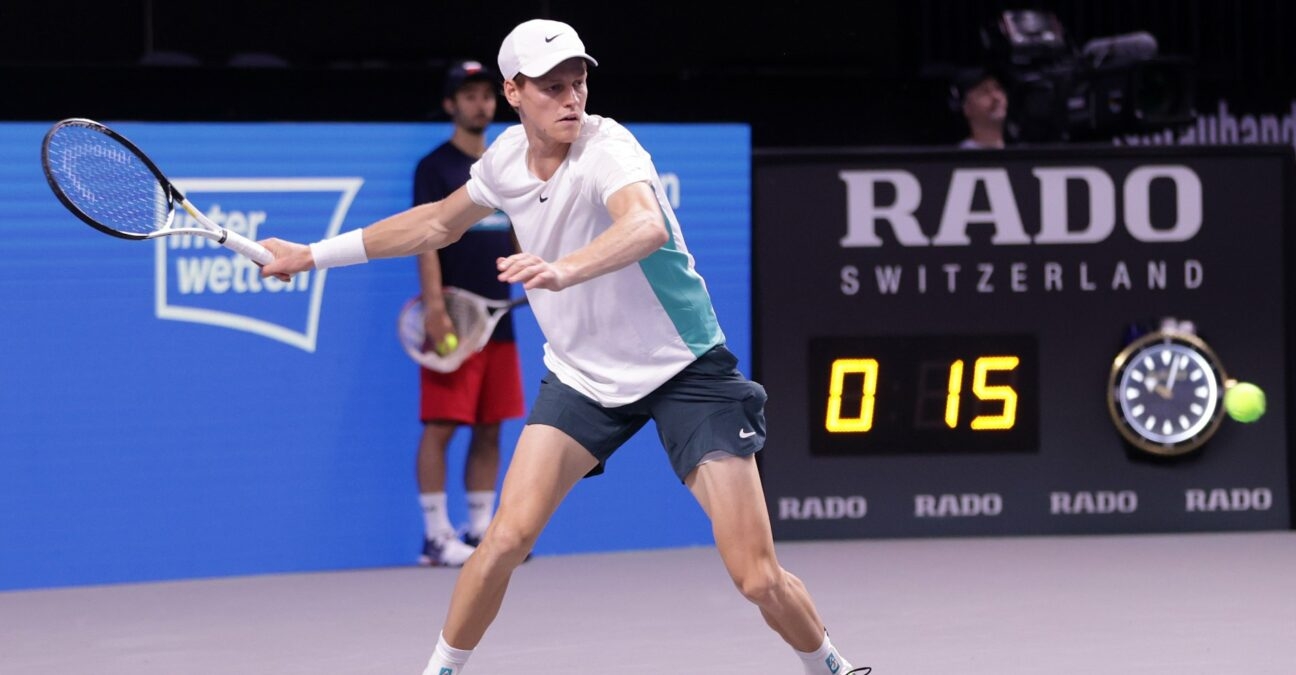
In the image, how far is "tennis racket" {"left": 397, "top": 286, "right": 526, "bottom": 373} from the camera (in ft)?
25.0

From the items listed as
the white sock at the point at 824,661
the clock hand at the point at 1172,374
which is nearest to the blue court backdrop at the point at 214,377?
the clock hand at the point at 1172,374

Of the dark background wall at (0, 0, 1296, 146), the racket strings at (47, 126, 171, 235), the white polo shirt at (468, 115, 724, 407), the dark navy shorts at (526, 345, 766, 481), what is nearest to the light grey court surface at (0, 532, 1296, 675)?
the dark navy shorts at (526, 345, 766, 481)

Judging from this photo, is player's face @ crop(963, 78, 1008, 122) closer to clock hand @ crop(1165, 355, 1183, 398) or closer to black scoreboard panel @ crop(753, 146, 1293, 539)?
black scoreboard panel @ crop(753, 146, 1293, 539)

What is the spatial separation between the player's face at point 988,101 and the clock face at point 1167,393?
1227 mm

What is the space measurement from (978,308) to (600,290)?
148 inches

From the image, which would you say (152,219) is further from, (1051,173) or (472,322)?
(1051,173)

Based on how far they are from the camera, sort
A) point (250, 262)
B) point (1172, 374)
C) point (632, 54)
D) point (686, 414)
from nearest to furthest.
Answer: point (686, 414), point (250, 262), point (1172, 374), point (632, 54)

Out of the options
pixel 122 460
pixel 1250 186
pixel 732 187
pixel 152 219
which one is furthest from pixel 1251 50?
pixel 152 219

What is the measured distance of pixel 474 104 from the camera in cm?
772

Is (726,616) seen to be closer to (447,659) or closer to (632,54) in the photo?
(447,659)

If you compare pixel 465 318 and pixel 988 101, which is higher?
pixel 988 101

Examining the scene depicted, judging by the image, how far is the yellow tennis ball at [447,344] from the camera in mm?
7668

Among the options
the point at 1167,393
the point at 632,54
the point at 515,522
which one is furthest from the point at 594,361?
the point at 632,54

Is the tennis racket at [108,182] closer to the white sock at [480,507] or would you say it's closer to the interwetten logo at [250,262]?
the interwetten logo at [250,262]
